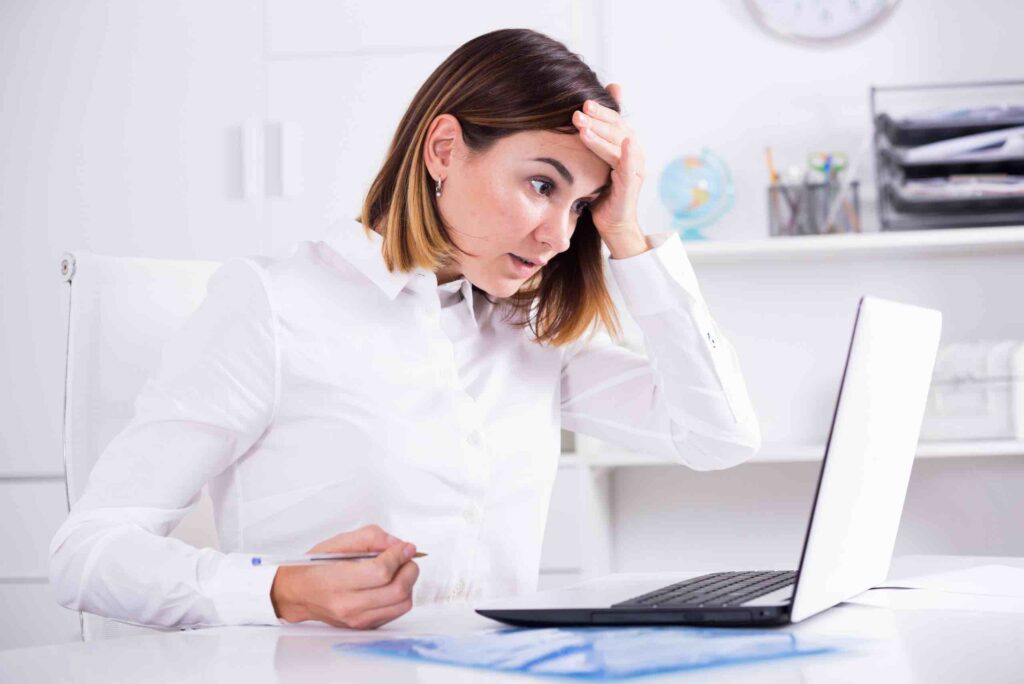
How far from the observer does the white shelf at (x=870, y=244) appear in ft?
7.93

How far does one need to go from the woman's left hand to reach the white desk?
21.1 inches

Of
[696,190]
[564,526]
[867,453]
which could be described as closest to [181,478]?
[867,453]

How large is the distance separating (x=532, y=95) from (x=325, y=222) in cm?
143

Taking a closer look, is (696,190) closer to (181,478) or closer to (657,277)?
(657,277)

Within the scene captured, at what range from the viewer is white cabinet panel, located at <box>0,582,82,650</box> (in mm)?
2531

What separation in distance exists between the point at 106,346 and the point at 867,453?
0.91 m

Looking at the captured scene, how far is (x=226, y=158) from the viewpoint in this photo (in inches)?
106

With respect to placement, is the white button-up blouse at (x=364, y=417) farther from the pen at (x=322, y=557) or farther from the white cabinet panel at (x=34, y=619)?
the white cabinet panel at (x=34, y=619)

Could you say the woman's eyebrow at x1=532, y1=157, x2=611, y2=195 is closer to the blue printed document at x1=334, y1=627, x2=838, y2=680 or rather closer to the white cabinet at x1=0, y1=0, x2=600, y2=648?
the blue printed document at x1=334, y1=627, x2=838, y2=680

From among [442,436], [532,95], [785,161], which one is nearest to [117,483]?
[442,436]

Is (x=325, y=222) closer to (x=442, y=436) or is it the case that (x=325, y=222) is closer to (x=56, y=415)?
(x=56, y=415)

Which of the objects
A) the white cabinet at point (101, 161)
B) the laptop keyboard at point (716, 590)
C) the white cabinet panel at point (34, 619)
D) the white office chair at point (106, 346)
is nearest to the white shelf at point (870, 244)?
the white cabinet at point (101, 161)

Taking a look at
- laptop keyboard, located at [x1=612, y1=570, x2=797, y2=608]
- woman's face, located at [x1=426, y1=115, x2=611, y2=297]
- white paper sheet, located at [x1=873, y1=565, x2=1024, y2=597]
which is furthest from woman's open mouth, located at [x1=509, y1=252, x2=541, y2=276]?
white paper sheet, located at [x1=873, y1=565, x2=1024, y2=597]

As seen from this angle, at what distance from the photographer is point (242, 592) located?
98 centimetres
